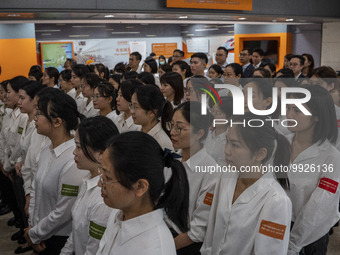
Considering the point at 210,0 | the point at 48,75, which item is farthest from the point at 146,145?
the point at 210,0

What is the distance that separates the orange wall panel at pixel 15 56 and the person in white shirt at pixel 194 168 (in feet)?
23.0

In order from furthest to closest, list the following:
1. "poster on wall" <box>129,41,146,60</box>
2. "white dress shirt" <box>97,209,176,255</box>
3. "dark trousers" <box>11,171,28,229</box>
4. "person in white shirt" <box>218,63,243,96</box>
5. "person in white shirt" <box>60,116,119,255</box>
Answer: "poster on wall" <box>129,41,146,60</box>, "person in white shirt" <box>218,63,243,96</box>, "dark trousers" <box>11,171,28,229</box>, "person in white shirt" <box>60,116,119,255</box>, "white dress shirt" <box>97,209,176,255</box>

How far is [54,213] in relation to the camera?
245cm

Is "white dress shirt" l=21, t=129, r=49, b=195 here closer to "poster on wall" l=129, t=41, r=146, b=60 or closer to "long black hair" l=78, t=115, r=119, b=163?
"long black hair" l=78, t=115, r=119, b=163

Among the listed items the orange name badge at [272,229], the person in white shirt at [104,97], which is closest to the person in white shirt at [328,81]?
the person in white shirt at [104,97]

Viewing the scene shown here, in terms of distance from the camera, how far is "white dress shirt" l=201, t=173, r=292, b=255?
1.89 m

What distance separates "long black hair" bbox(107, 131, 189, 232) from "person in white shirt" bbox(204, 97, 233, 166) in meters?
1.64

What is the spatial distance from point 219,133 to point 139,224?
2.17 metres

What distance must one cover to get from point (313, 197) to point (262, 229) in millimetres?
636

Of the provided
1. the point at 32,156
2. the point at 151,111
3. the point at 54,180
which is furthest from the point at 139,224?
the point at 32,156

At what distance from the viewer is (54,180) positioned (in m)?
2.55

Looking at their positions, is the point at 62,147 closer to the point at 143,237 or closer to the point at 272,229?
the point at 143,237

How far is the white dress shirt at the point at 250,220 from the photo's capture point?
74.4 inches

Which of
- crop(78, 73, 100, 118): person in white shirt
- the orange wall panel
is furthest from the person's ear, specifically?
the orange wall panel
